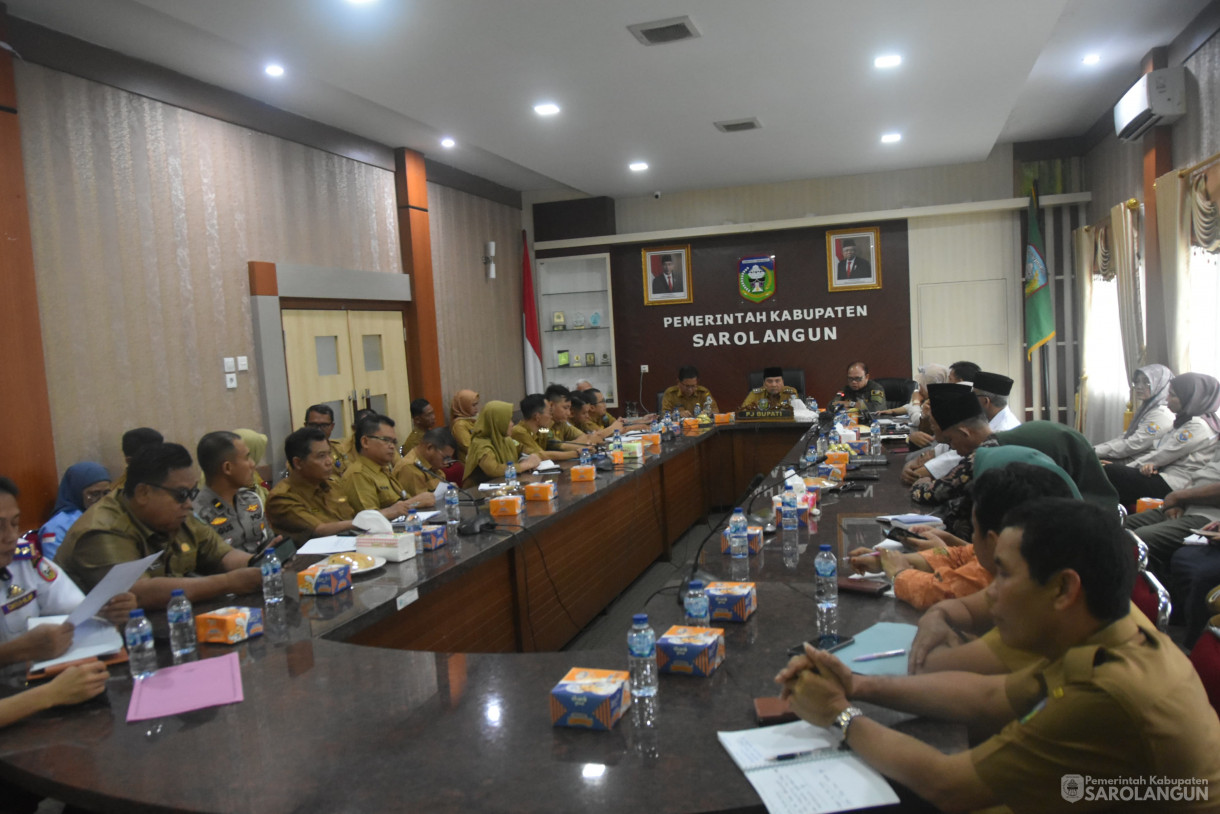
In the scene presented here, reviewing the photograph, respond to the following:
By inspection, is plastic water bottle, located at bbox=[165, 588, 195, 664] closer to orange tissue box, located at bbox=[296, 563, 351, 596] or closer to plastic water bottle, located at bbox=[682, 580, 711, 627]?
orange tissue box, located at bbox=[296, 563, 351, 596]

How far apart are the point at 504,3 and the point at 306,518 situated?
2.39 meters

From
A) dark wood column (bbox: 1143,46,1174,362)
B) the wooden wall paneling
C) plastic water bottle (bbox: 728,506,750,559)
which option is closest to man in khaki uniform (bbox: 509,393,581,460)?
the wooden wall paneling

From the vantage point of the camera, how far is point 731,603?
190 centimetres

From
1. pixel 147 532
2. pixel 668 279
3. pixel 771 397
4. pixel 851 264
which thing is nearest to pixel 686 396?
pixel 771 397

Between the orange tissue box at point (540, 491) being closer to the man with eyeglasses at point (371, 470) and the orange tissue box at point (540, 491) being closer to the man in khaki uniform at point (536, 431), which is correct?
the man with eyeglasses at point (371, 470)

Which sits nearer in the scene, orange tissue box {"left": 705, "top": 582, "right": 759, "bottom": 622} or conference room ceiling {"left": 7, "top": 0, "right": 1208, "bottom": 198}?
orange tissue box {"left": 705, "top": 582, "right": 759, "bottom": 622}

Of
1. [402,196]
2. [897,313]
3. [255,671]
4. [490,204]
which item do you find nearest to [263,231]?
[402,196]

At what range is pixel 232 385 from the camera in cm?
495

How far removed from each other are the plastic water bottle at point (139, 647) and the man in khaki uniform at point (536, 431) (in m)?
3.46

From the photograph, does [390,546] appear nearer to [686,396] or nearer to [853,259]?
[686,396]

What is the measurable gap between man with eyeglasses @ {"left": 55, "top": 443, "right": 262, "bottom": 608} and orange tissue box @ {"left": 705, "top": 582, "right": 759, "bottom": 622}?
1341 mm

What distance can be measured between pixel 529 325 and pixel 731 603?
708cm

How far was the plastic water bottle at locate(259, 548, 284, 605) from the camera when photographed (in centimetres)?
223

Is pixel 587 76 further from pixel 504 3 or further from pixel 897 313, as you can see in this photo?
pixel 897 313
